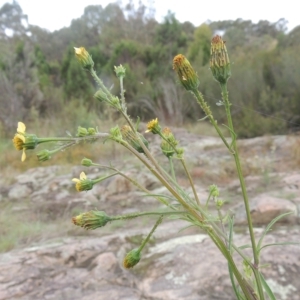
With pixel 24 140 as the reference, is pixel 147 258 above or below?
below

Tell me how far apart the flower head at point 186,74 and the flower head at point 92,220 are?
0.94 ft

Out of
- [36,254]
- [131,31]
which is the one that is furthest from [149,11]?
[36,254]

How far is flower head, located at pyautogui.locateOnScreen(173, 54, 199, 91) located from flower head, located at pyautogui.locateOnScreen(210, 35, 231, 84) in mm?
38

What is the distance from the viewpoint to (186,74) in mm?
709

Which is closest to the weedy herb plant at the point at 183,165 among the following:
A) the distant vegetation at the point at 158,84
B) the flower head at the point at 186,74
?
the flower head at the point at 186,74

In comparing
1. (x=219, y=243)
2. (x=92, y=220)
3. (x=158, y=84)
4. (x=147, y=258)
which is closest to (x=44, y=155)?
(x=92, y=220)

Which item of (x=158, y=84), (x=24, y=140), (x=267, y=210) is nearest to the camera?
(x=24, y=140)

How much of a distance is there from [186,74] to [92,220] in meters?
0.32

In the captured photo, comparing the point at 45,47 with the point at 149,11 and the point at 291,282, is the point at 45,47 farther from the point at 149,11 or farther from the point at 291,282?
the point at 291,282

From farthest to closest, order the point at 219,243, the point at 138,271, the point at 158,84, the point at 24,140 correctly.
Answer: the point at 158,84 → the point at 138,271 → the point at 24,140 → the point at 219,243

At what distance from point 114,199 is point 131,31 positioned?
13985 mm

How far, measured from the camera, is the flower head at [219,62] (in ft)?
2.31

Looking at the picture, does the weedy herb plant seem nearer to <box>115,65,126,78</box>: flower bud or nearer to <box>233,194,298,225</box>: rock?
<box>115,65,126,78</box>: flower bud

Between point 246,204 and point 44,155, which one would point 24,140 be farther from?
point 246,204
